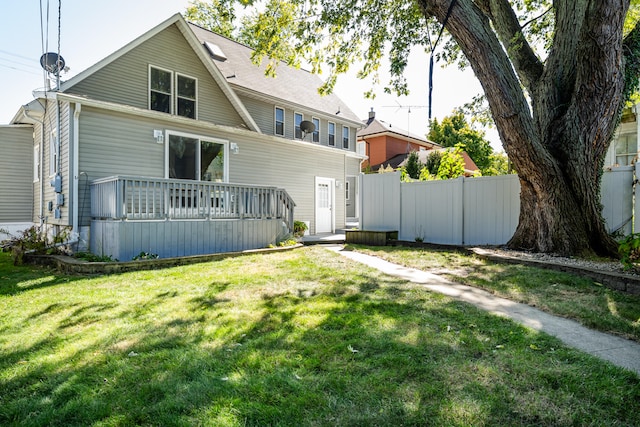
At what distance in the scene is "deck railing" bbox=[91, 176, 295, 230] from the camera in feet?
25.1

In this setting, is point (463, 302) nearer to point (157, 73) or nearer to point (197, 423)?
point (197, 423)

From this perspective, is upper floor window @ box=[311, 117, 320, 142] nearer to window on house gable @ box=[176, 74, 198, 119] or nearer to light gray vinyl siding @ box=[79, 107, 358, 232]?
light gray vinyl siding @ box=[79, 107, 358, 232]

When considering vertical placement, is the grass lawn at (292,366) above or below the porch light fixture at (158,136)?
below

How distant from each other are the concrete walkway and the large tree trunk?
3.07 meters

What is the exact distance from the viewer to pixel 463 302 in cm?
446

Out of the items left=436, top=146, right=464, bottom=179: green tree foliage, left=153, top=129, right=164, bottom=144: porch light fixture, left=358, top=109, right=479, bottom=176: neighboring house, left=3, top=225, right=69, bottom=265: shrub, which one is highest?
left=358, top=109, right=479, bottom=176: neighboring house

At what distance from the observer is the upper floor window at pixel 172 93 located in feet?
34.2

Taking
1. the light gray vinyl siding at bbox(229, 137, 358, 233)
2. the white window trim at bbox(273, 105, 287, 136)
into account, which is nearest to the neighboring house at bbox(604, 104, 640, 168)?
the light gray vinyl siding at bbox(229, 137, 358, 233)

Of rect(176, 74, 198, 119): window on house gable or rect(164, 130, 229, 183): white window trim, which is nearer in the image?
rect(164, 130, 229, 183): white window trim

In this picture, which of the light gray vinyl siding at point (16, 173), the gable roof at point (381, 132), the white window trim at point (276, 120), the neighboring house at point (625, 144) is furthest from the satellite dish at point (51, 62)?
the gable roof at point (381, 132)

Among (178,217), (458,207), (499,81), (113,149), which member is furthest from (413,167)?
(113,149)

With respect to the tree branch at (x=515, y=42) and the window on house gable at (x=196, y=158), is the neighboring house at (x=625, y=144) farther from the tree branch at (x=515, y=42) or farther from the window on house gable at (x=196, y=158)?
the window on house gable at (x=196, y=158)

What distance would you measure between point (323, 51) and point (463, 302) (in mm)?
9557

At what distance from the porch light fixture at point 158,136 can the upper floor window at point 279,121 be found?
501cm
